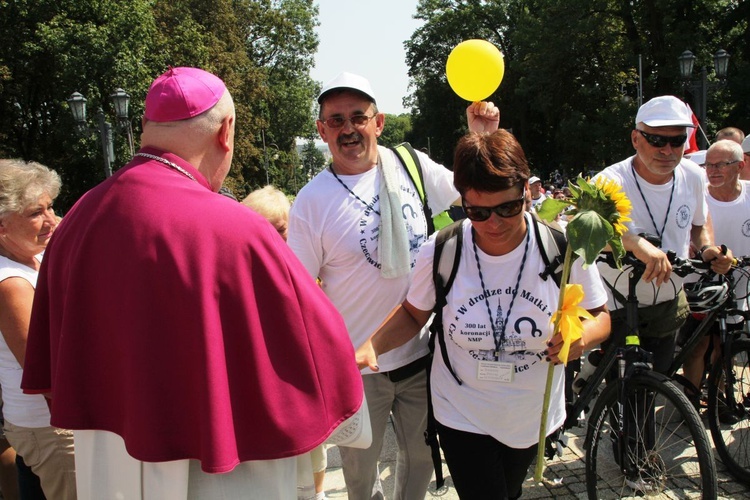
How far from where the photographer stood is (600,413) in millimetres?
3070

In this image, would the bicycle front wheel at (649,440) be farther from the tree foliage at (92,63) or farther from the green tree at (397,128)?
the green tree at (397,128)

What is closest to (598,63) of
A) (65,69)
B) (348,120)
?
(65,69)

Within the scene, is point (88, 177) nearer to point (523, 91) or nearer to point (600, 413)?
point (523, 91)

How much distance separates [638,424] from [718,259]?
3.45ft

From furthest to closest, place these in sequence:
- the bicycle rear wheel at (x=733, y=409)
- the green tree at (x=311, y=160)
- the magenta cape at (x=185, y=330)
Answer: the green tree at (x=311, y=160)
the bicycle rear wheel at (x=733, y=409)
the magenta cape at (x=185, y=330)

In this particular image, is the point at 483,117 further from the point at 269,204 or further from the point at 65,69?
the point at 65,69

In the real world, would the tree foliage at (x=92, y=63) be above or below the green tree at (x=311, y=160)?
above

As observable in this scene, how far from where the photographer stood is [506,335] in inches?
89.0

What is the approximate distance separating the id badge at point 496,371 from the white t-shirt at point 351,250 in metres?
0.60

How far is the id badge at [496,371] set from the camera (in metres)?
2.28

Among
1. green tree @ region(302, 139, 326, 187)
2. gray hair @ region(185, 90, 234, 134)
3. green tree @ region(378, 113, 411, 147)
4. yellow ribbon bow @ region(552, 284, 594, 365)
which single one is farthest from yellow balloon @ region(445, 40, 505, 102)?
green tree @ region(378, 113, 411, 147)

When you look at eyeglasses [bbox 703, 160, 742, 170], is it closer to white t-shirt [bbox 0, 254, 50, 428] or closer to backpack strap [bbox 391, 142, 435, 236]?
backpack strap [bbox 391, 142, 435, 236]

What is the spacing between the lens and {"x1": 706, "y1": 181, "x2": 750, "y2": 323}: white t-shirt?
4352 mm

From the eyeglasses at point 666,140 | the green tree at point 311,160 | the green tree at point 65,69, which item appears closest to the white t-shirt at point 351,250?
the eyeglasses at point 666,140
